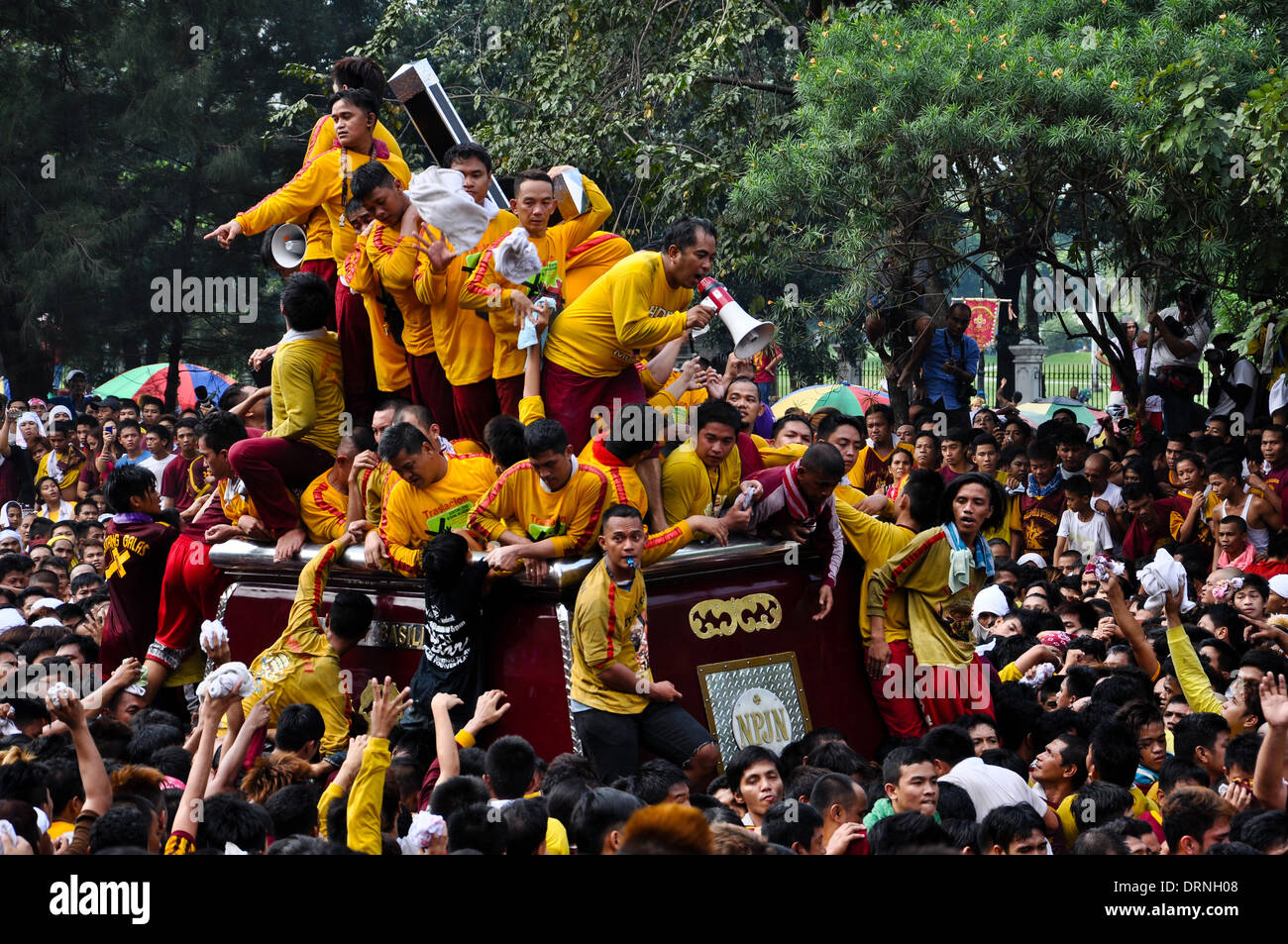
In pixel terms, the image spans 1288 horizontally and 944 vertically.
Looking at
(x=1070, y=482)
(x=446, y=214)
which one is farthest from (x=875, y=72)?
(x=446, y=214)

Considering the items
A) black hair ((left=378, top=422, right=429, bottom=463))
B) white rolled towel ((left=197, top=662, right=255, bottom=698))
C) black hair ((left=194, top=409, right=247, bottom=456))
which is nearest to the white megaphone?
black hair ((left=194, top=409, right=247, bottom=456))

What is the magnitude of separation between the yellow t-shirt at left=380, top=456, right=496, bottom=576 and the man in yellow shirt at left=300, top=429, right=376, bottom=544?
0.76 meters

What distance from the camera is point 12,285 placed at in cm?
2189

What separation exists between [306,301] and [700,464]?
2.46 m

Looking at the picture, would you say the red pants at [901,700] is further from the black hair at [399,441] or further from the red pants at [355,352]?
the red pants at [355,352]

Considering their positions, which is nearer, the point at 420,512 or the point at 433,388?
the point at 420,512

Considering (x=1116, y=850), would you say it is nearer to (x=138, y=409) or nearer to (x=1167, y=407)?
(x=1167, y=407)

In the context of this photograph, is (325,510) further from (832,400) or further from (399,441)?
(832,400)

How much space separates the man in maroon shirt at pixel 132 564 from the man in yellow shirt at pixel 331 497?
1165mm

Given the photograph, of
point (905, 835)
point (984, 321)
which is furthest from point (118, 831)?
point (984, 321)

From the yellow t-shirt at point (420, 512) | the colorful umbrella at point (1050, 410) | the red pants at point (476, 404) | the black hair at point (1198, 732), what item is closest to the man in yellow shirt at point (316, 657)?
the yellow t-shirt at point (420, 512)

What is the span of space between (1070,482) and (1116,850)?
719 cm

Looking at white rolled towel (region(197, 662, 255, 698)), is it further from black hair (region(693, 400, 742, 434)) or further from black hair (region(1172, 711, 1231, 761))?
black hair (region(1172, 711, 1231, 761))

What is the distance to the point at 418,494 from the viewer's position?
7945mm
